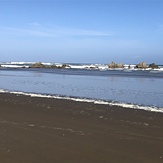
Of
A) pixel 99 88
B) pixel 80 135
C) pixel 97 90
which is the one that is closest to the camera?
pixel 80 135

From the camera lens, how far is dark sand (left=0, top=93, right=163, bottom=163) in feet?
18.0

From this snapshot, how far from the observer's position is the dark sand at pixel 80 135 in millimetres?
5480

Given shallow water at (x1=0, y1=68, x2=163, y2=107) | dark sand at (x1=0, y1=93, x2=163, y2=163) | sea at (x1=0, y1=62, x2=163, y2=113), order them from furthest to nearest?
shallow water at (x1=0, y1=68, x2=163, y2=107), sea at (x1=0, y1=62, x2=163, y2=113), dark sand at (x1=0, y1=93, x2=163, y2=163)

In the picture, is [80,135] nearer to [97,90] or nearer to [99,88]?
[97,90]

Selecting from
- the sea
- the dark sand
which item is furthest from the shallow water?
the dark sand

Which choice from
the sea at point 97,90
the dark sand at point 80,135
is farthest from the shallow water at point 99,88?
the dark sand at point 80,135

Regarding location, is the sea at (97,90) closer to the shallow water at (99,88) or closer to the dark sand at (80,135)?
the shallow water at (99,88)

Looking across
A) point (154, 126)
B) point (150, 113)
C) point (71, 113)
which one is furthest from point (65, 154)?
point (150, 113)

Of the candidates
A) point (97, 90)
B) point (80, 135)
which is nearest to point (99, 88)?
point (97, 90)

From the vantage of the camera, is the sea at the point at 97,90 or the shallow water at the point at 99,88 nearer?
the sea at the point at 97,90

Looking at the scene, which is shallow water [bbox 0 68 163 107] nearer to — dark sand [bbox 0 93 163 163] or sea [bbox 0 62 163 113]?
sea [bbox 0 62 163 113]

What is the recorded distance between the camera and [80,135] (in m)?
7.12

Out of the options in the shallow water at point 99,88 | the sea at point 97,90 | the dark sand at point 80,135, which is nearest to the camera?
the dark sand at point 80,135

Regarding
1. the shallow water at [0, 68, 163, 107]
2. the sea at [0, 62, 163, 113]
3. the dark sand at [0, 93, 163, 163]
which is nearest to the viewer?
the dark sand at [0, 93, 163, 163]
